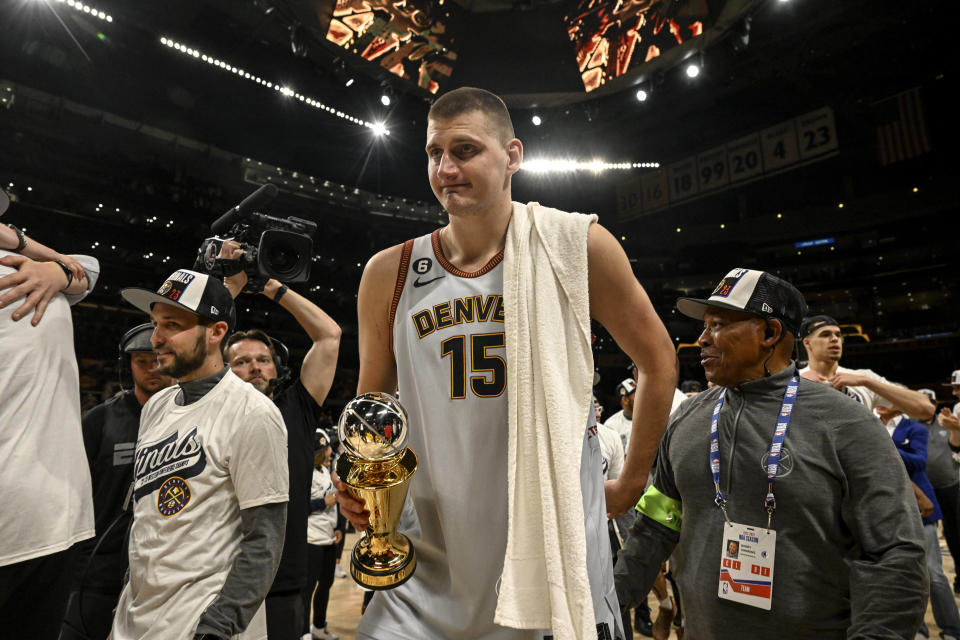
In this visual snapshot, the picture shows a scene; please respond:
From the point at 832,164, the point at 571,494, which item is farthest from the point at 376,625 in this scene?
the point at 832,164

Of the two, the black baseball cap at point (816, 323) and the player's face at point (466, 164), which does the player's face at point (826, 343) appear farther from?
the player's face at point (466, 164)

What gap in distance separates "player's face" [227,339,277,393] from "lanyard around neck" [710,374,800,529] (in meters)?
2.37

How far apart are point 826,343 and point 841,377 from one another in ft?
1.07

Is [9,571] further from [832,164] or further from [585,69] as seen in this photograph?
[832,164]

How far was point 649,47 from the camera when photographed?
9.12 m

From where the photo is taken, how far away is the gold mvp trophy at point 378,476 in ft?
4.48

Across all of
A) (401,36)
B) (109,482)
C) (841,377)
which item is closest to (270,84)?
(401,36)

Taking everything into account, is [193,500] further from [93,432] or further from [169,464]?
[93,432]

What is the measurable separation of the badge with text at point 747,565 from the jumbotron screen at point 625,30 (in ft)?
27.7

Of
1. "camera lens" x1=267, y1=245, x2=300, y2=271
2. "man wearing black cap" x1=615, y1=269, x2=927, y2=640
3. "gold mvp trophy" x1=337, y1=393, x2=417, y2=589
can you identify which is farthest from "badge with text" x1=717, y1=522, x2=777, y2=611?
"camera lens" x1=267, y1=245, x2=300, y2=271

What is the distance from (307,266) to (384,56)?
757 cm

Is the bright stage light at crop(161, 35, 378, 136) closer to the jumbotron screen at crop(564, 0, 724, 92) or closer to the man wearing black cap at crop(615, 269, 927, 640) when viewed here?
the jumbotron screen at crop(564, 0, 724, 92)

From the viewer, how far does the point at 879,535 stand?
69.6 inches

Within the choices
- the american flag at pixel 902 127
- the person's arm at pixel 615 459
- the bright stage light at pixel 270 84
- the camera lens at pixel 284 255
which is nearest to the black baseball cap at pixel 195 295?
the camera lens at pixel 284 255
